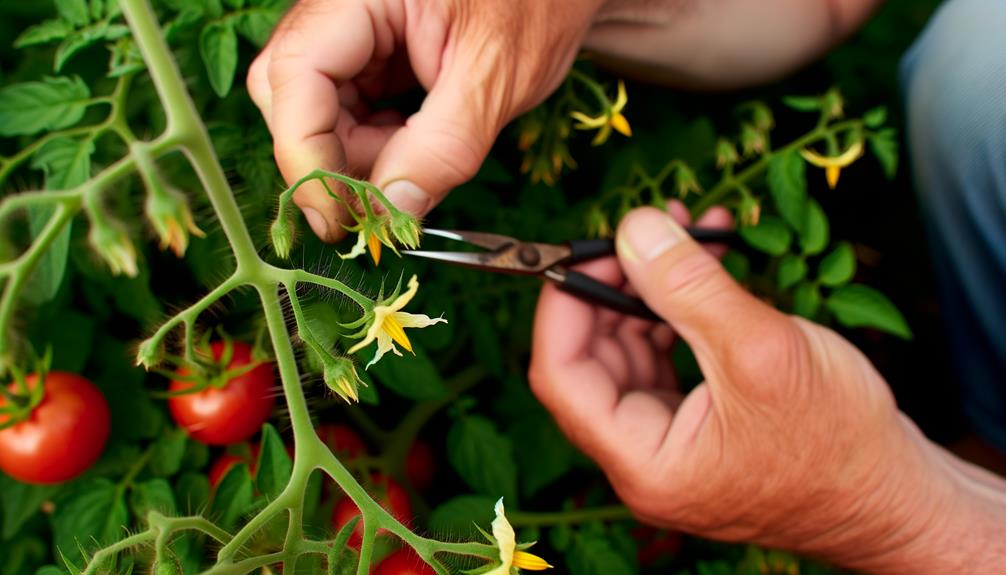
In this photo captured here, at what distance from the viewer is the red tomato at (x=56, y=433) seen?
2.67 feet

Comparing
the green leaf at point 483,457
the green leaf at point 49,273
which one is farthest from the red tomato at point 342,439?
the green leaf at point 49,273

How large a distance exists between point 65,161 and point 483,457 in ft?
1.87

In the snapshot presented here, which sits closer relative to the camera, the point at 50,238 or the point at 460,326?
the point at 50,238

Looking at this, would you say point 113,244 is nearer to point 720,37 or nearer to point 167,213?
point 167,213

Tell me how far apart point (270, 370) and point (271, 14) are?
39 cm

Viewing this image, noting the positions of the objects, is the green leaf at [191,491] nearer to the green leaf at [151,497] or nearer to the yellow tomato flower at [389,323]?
the green leaf at [151,497]

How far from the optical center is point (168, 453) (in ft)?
2.93

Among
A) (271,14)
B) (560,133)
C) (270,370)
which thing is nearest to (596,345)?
(560,133)

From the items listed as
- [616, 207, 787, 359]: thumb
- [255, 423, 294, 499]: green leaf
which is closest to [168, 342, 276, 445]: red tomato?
[255, 423, 294, 499]: green leaf

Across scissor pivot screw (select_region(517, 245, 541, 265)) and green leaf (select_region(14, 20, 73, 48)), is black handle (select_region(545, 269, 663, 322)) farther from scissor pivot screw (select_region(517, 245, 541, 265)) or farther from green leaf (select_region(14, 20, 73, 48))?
green leaf (select_region(14, 20, 73, 48))

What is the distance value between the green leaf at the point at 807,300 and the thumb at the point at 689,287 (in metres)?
0.11

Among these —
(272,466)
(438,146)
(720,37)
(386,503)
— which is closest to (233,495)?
(272,466)

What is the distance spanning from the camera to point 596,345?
1074mm

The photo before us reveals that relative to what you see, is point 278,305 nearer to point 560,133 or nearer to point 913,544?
point 560,133
